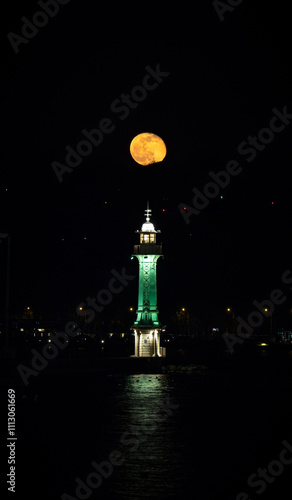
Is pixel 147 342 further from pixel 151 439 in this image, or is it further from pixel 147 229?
pixel 151 439

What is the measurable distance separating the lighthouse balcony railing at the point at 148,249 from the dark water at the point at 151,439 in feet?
90.4

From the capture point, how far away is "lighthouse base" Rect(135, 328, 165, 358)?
192 ft

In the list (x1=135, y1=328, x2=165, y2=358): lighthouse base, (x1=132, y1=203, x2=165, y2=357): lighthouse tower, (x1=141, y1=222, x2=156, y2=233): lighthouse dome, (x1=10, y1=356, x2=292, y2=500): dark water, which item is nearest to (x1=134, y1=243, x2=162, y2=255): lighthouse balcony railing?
(x1=132, y1=203, x2=165, y2=357): lighthouse tower

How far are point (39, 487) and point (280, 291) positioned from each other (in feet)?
302

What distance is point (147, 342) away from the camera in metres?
59.1

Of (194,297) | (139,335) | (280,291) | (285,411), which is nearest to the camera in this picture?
(285,411)

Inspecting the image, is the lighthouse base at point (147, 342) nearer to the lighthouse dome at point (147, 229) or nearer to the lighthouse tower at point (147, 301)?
the lighthouse tower at point (147, 301)

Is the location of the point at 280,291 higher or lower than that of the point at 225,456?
higher

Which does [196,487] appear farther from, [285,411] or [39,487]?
[285,411]

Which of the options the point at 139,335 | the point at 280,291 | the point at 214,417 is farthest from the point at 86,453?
the point at 280,291

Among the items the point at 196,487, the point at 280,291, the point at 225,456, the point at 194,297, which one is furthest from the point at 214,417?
the point at 194,297

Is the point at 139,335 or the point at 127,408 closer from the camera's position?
the point at 127,408

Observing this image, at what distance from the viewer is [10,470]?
1240 cm

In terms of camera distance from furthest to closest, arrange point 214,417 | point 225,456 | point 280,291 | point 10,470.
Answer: point 280,291 → point 214,417 → point 225,456 → point 10,470
